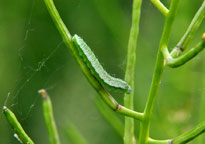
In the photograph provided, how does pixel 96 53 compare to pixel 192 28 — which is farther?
pixel 96 53

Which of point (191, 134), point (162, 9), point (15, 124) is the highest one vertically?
point (162, 9)

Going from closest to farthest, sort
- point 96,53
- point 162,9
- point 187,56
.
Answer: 1. point 187,56
2. point 162,9
3. point 96,53

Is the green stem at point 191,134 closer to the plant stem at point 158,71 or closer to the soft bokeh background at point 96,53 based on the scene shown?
the plant stem at point 158,71

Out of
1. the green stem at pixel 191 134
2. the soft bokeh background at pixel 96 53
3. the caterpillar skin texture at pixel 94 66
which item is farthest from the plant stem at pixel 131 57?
the soft bokeh background at pixel 96 53

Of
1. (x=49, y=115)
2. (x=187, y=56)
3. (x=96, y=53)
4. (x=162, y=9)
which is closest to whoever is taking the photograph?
(x=187, y=56)

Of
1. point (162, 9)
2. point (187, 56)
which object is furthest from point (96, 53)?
point (187, 56)

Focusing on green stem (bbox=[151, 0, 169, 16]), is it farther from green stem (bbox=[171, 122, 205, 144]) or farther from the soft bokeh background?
the soft bokeh background

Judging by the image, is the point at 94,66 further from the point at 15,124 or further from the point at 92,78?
the point at 15,124
